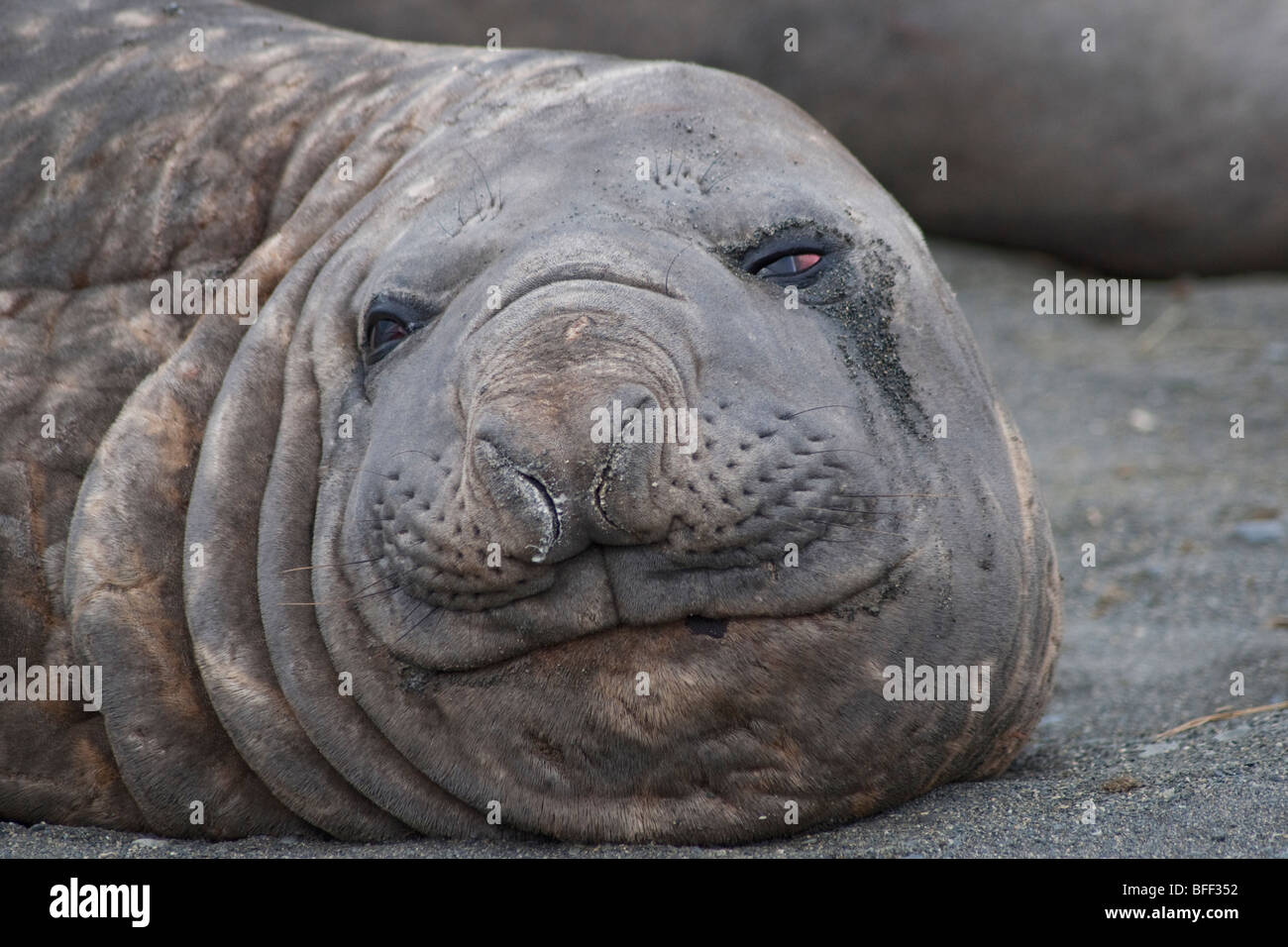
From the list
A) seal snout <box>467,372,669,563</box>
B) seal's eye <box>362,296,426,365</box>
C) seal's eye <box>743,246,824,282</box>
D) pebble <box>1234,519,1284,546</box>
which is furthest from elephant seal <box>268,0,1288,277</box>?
seal snout <box>467,372,669,563</box>

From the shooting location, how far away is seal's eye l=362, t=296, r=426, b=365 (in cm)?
356

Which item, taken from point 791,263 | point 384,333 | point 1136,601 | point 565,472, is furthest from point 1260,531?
point 565,472

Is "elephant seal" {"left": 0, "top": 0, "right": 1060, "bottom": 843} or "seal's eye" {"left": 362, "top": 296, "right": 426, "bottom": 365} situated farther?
"seal's eye" {"left": 362, "top": 296, "right": 426, "bottom": 365}

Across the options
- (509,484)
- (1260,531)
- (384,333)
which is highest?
(384,333)

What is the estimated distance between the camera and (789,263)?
349cm

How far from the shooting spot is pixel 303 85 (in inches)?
179

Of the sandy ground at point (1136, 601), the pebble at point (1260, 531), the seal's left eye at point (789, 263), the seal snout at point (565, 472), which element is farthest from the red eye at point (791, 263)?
the pebble at point (1260, 531)

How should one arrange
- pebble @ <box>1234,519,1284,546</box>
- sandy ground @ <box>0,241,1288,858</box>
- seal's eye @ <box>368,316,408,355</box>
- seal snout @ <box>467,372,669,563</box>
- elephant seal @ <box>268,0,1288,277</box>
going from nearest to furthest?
seal snout @ <box>467,372,669,563</box>
sandy ground @ <box>0,241,1288,858</box>
seal's eye @ <box>368,316,408,355</box>
pebble @ <box>1234,519,1284,546</box>
elephant seal @ <box>268,0,1288,277</box>

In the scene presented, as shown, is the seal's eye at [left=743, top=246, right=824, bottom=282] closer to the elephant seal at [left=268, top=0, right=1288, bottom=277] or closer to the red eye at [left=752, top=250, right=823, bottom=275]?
the red eye at [left=752, top=250, right=823, bottom=275]

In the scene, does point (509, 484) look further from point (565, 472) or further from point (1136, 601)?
point (1136, 601)

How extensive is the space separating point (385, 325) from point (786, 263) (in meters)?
0.87

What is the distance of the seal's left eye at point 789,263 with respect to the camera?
3.47 metres

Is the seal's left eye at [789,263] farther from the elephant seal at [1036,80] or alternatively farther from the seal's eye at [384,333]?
the elephant seal at [1036,80]

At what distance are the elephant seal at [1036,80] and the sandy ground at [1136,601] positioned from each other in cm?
58
